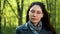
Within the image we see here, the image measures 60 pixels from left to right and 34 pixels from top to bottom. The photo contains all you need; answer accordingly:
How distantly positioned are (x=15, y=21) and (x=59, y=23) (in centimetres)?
254

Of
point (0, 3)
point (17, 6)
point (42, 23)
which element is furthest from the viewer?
point (17, 6)

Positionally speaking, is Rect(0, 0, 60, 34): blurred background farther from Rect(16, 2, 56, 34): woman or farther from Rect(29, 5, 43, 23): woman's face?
Rect(29, 5, 43, 23): woman's face

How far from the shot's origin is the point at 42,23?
112 inches

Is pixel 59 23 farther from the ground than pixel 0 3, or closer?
closer

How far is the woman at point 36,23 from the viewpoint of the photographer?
8.41 feet

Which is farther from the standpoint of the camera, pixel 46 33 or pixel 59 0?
pixel 59 0

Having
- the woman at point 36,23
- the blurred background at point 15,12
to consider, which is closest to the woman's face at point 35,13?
the woman at point 36,23

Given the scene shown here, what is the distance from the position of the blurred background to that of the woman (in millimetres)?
6319

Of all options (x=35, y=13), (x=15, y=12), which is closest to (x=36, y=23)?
(x=35, y=13)

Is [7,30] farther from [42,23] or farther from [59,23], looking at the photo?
[42,23]

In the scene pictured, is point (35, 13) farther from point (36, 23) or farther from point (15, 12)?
point (15, 12)

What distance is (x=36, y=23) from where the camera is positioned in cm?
262

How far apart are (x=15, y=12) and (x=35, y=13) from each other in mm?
7669

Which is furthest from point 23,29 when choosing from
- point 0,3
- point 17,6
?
point 17,6
